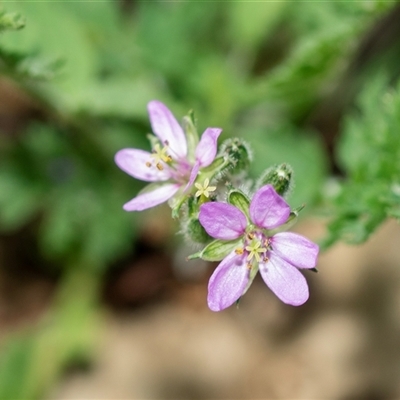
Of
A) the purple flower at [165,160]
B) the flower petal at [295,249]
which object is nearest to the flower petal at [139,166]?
the purple flower at [165,160]

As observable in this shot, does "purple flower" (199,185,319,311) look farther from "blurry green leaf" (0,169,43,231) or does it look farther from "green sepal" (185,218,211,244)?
"blurry green leaf" (0,169,43,231)

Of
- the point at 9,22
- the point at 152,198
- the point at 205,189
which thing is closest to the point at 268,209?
the point at 205,189

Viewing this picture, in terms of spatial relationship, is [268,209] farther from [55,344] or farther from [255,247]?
[55,344]

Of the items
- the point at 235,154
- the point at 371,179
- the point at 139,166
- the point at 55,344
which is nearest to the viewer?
the point at 235,154

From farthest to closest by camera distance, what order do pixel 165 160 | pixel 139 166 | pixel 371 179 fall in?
1. pixel 371 179
2. pixel 139 166
3. pixel 165 160

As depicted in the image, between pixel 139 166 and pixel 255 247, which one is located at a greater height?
pixel 139 166

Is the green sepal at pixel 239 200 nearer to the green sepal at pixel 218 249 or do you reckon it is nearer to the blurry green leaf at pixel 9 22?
the green sepal at pixel 218 249

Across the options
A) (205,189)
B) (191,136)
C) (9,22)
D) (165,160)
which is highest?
(9,22)
